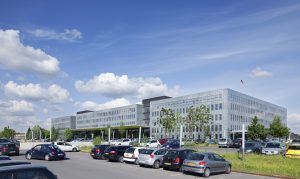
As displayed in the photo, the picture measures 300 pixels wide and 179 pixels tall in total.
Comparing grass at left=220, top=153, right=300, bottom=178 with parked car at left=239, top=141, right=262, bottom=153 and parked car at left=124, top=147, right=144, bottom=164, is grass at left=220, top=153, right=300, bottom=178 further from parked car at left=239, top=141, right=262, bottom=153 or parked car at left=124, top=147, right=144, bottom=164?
parked car at left=239, top=141, right=262, bottom=153

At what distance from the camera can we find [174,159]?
25531 millimetres

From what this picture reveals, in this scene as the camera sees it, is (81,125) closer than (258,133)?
No

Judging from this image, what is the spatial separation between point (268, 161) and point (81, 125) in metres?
171

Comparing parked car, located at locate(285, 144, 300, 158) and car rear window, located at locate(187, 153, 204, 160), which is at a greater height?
car rear window, located at locate(187, 153, 204, 160)

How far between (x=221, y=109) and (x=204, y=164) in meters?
88.0

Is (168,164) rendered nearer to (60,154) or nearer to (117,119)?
(60,154)

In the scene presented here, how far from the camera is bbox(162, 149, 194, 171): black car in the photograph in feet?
83.3

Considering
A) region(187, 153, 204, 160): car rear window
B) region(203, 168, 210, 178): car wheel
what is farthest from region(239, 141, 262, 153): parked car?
region(203, 168, 210, 178): car wheel

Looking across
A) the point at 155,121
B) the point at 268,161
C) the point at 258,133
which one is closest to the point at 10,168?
the point at 268,161

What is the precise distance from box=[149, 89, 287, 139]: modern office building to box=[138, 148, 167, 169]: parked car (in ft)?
251

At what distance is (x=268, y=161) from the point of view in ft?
94.8

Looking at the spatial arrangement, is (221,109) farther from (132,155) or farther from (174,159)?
(174,159)

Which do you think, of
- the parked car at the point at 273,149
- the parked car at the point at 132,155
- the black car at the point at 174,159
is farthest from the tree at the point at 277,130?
the black car at the point at 174,159

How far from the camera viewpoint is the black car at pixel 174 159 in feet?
83.3
